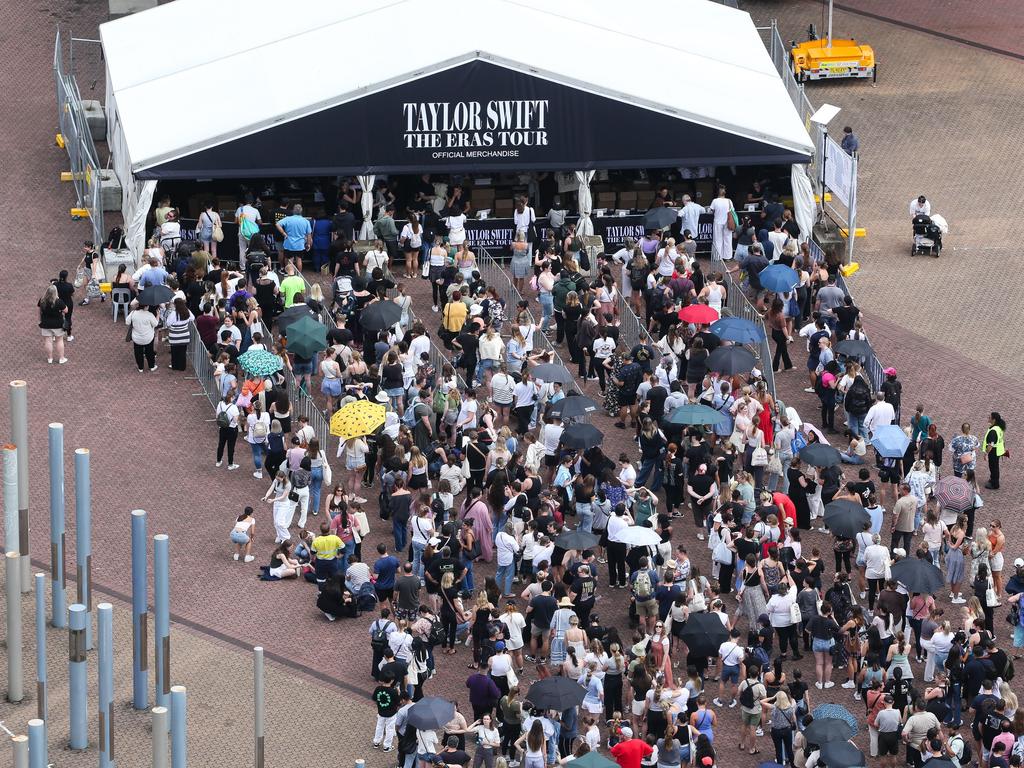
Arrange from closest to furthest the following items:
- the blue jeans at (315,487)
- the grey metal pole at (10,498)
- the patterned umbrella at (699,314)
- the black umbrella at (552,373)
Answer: the grey metal pole at (10,498)
the blue jeans at (315,487)
the black umbrella at (552,373)
the patterned umbrella at (699,314)

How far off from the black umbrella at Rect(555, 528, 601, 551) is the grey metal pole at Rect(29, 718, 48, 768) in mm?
9585

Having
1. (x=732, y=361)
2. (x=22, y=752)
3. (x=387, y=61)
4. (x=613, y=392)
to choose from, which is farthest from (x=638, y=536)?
(x=387, y=61)

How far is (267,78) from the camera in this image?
48.1 meters

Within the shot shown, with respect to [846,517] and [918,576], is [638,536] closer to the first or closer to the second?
[846,517]

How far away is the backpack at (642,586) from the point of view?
36.1 metres

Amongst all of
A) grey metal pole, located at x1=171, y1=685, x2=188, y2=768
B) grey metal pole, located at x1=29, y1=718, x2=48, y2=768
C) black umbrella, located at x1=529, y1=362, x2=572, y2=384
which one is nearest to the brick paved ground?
black umbrella, located at x1=529, y1=362, x2=572, y2=384

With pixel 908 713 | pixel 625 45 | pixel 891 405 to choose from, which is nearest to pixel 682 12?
pixel 625 45

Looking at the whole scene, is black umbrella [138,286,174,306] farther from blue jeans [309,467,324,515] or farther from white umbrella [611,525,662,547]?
white umbrella [611,525,662,547]

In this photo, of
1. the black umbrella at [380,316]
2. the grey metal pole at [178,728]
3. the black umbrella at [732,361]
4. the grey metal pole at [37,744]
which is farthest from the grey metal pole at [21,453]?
the black umbrella at [732,361]

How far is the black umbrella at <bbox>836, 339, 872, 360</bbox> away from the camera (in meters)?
42.3

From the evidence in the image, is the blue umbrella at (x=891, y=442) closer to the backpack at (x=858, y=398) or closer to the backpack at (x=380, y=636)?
the backpack at (x=858, y=398)

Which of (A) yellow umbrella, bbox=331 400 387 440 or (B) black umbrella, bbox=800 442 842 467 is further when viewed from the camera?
(A) yellow umbrella, bbox=331 400 387 440

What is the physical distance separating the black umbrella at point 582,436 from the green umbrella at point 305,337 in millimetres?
5091

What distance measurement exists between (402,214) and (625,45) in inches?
221
